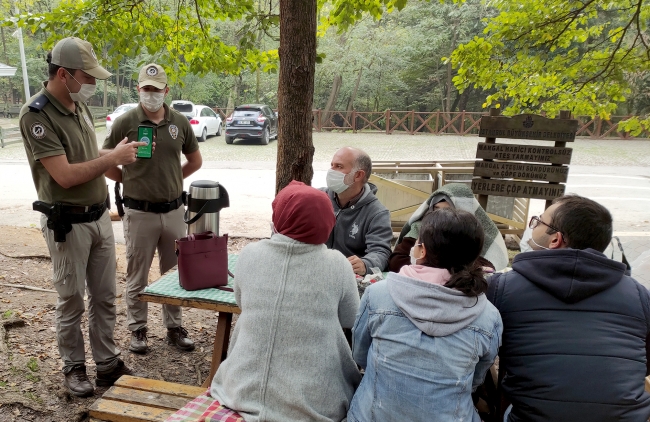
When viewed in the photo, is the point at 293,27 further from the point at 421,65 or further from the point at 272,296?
the point at 421,65

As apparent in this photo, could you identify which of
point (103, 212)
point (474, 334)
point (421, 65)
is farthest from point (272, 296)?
point (421, 65)

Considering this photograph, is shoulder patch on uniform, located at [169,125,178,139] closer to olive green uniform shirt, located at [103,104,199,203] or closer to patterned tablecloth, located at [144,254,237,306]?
olive green uniform shirt, located at [103,104,199,203]

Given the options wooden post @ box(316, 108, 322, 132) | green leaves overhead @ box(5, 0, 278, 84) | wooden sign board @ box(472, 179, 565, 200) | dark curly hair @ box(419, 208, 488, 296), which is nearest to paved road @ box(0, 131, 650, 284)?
wooden sign board @ box(472, 179, 565, 200)

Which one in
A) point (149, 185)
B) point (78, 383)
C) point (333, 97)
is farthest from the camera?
point (333, 97)

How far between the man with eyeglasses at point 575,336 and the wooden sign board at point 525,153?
3.14 meters

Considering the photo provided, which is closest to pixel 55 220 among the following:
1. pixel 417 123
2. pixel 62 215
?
pixel 62 215

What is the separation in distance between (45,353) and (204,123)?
17717 millimetres

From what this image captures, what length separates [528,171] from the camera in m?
4.84

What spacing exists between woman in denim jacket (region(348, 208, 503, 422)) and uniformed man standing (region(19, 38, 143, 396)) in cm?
187

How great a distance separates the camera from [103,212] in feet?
10.00

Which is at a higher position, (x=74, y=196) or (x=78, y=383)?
(x=74, y=196)

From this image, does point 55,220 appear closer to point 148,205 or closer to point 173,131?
point 148,205

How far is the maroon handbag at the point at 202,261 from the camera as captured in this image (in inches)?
103

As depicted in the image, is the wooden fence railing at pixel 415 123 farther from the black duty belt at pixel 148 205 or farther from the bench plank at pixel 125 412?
the bench plank at pixel 125 412
